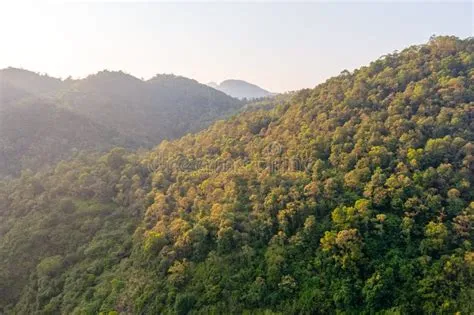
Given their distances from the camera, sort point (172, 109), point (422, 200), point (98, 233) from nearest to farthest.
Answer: point (422, 200) < point (98, 233) < point (172, 109)

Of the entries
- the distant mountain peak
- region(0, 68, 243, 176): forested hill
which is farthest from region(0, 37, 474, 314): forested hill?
the distant mountain peak

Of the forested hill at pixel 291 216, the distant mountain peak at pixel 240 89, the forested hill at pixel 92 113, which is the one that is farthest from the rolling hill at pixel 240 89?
the forested hill at pixel 291 216

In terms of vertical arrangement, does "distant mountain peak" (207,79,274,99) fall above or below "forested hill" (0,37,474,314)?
above

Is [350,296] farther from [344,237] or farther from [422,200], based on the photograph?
[422,200]

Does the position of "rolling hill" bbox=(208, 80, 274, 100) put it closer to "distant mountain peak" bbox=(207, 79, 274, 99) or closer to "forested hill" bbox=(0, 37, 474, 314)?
"distant mountain peak" bbox=(207, 79, 274, 99)

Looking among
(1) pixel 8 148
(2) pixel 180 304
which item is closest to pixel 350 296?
(2) pixel 180 304

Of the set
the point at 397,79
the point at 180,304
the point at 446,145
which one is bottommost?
the point at 180,304
